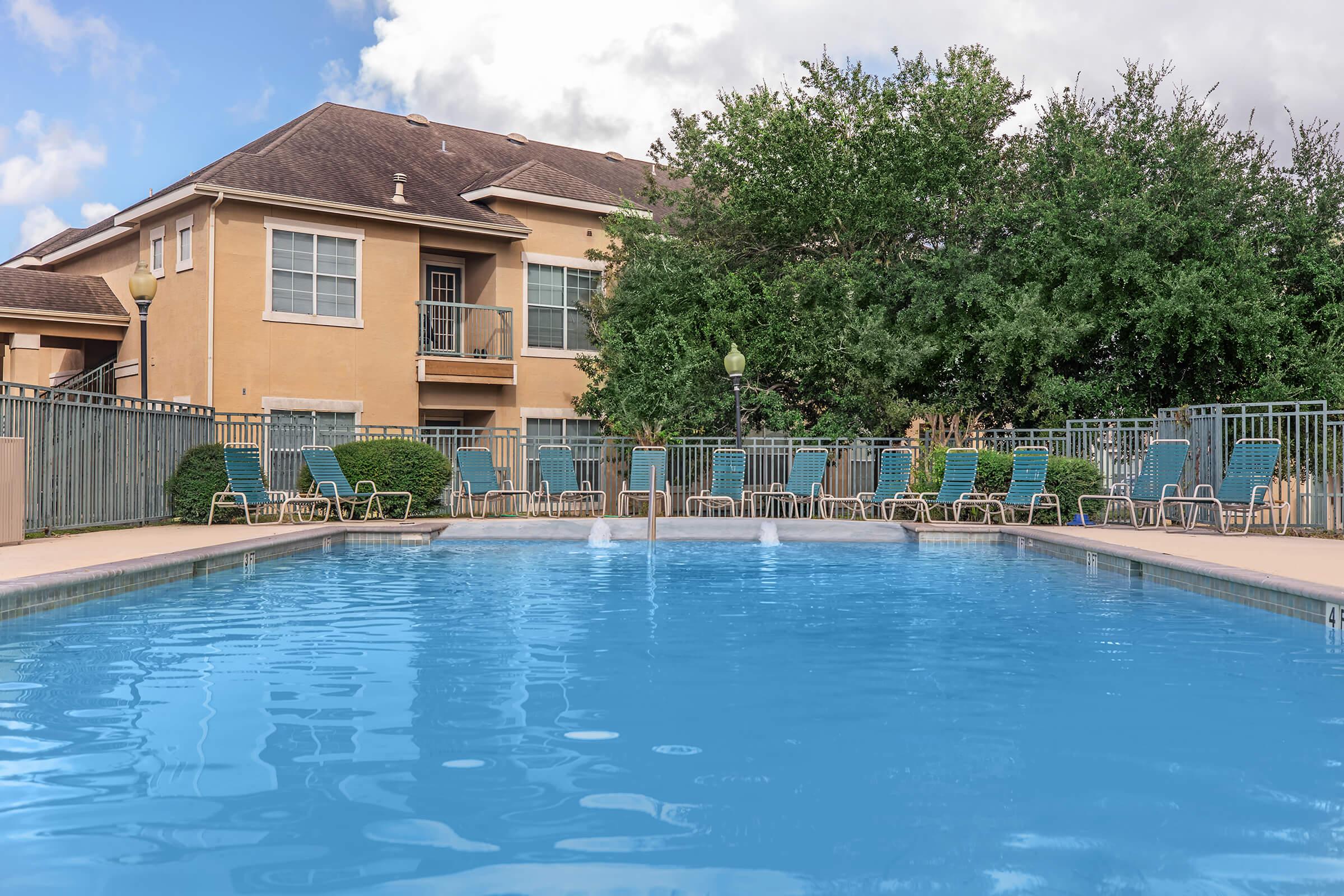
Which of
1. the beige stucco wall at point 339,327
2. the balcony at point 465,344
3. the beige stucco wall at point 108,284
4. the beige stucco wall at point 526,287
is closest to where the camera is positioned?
the beige stucco wall at point 339,327

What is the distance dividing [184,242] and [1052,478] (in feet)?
51.8

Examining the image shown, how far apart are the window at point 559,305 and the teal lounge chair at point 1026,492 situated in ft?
33.6

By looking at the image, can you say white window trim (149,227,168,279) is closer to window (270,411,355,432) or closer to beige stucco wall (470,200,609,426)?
window (270,411,355,432)

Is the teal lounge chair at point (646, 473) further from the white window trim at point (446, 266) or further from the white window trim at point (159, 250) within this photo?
the white window trim at point (159, 250)

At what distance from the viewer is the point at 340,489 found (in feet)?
51.8

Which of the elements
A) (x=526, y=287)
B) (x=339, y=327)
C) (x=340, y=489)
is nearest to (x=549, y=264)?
(x=526, y=287)

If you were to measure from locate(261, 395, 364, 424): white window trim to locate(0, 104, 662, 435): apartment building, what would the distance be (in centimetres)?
3

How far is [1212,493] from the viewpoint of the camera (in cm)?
1481

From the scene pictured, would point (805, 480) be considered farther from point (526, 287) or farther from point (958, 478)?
point (526, 287)

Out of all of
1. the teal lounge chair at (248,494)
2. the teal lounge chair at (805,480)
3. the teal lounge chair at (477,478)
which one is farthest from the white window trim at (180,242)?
the teal lounge chair at (805,480)

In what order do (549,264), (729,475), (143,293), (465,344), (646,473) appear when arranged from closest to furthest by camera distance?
1. (143,293)
2. (729,475)
3. (646,473)
4. (465,344)
5. (549,264)

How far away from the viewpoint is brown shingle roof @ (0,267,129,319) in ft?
65.5

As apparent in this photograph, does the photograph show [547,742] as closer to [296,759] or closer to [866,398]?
[296,759]

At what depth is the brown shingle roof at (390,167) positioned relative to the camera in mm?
19688
